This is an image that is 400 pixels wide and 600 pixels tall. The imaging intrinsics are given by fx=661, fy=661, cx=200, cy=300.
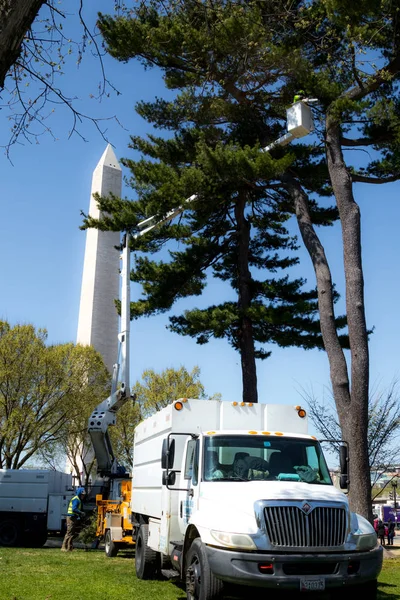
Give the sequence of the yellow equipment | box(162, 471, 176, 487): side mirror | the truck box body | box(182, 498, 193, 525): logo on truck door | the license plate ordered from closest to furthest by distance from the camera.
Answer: the license plate < box(182, 498, 193, 525): logo on truck door < box(162, 471, 176, 487): side mirror < the truck box body < the yellow equipment

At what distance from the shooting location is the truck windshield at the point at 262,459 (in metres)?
8.47

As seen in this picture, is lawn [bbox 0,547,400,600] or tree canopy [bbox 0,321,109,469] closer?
lawn [bbox 0,547,400,600]

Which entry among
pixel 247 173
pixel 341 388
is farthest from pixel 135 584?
pixel 247 173

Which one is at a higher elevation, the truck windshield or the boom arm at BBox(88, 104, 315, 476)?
the boom arm at BBox(88, 104, 315, 476)

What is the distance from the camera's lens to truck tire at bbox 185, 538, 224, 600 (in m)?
7.38

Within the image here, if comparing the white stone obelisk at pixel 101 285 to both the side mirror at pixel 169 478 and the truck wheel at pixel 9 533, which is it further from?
the side mirror at pixel 169 478

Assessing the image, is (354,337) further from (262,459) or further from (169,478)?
(169,478)

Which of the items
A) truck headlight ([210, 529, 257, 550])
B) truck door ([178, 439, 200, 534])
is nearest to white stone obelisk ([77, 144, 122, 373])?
truck door ([178, 439, 200, 534])

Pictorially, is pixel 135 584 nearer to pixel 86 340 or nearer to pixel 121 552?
pixel 121 552

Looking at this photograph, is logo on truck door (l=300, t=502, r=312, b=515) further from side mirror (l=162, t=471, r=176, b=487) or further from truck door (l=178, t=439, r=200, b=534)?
side mirror (l=162, t=471, r=176, b=487)

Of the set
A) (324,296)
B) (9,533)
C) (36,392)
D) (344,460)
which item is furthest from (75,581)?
(36,392)

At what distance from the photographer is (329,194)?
821 inches

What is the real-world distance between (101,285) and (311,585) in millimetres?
35034

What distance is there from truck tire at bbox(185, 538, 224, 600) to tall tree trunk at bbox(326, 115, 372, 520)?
7.03m
